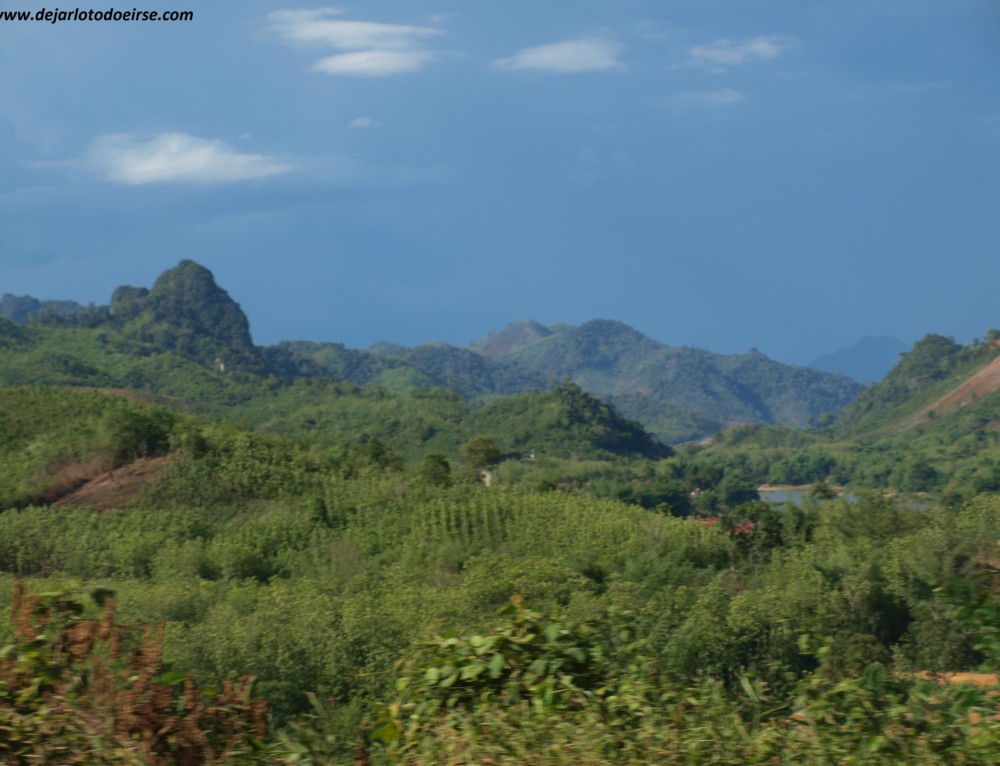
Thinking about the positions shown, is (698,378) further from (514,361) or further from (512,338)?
(512,338)

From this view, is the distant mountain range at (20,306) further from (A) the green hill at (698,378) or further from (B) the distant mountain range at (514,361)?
(A) the green hill at (698,378)

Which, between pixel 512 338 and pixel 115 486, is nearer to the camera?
pixel 115 486

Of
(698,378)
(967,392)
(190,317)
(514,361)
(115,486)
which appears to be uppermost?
(514,361)

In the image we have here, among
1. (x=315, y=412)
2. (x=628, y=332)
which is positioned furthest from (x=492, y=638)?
(x=628, y=332)

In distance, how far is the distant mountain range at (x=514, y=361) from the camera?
7219 centimetres

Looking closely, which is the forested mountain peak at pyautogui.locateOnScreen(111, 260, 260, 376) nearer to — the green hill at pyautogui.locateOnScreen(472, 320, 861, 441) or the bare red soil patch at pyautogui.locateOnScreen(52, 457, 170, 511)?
the bare red soil patch at pyautogui.locateOnScreen(52, 457, 170, 511)

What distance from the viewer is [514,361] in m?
172

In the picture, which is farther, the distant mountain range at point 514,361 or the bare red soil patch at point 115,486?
the distant mountain range at point 514,361

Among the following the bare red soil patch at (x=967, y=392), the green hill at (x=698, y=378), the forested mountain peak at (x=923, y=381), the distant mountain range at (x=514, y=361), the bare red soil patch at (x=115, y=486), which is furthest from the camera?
the green hill at (x=698, y=378)

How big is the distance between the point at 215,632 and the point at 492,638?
26.9 ft

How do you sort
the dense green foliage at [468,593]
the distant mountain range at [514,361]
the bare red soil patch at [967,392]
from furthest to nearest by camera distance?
the distant mountain range at [514,361]
the bare red soil patch at [967,392]
the dense green foliage at [468,593]

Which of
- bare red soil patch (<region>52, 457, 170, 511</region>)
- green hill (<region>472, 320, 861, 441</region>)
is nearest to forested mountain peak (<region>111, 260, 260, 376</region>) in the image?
bare red soil patch (<region>52, 457, 170, 511</region>)

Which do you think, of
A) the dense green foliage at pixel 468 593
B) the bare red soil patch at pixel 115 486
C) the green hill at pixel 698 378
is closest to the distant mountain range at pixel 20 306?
the green hill at pixel 698 378

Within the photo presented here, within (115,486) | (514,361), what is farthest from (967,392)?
(514,361)
